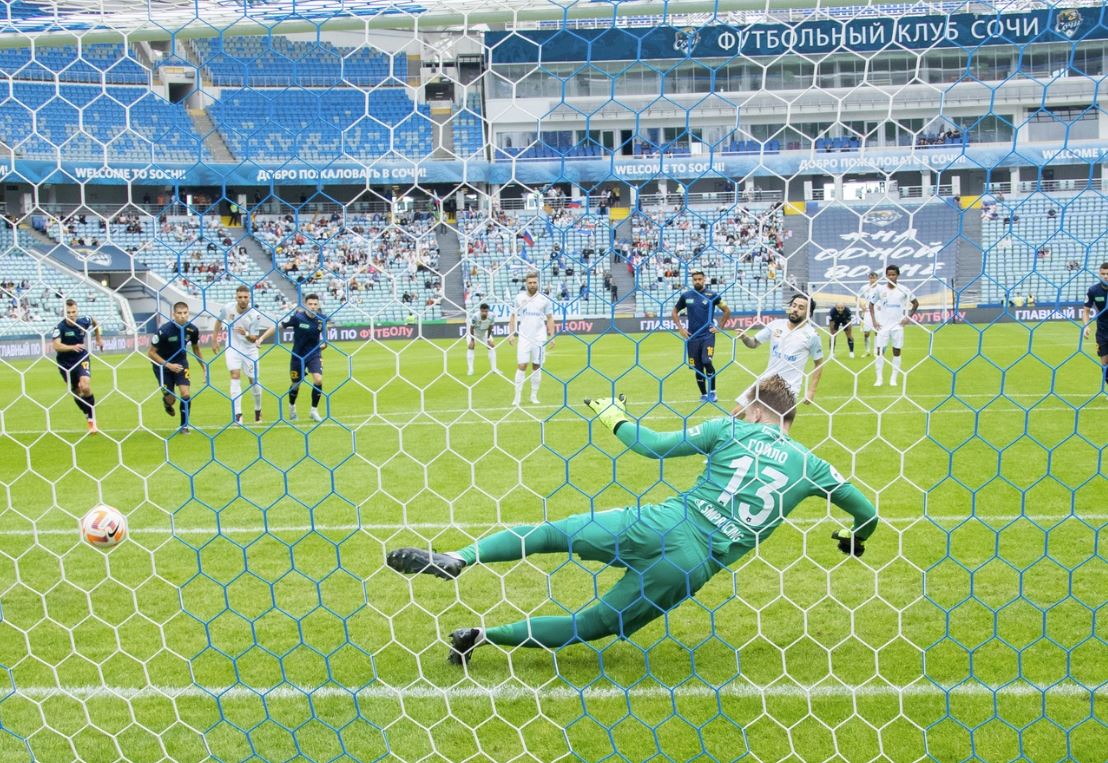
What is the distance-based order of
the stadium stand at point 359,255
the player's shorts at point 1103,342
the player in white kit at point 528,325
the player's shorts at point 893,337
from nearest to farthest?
the stadium stand at point 359,255 < the player's shorts at point 1103,342 < the player in white kit at point 528,325 < the player's shorts at point 893,337

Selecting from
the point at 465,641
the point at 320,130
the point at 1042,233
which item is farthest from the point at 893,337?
the point at 465,641

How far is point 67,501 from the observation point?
7762 millimetres

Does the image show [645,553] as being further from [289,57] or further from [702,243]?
[289,57]

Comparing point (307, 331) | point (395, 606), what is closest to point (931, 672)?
point (395, 606)

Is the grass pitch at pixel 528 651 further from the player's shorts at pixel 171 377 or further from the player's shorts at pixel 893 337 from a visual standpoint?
the player's shorts at pixel 893 337

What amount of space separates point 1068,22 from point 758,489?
2.18 metres

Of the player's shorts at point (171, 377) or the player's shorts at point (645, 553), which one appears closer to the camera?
the player's shorts at point (645, 553)

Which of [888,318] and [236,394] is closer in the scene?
[236,394]

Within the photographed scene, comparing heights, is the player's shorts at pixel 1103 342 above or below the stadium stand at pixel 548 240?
below

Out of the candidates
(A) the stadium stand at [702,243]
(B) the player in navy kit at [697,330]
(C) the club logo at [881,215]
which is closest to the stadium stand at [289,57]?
(A) the stadium stand at [702,243]

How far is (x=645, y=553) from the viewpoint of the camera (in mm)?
4027

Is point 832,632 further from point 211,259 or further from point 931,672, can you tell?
point 211,259

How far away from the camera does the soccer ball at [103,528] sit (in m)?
5.07

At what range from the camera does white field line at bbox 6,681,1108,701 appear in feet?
13.0
